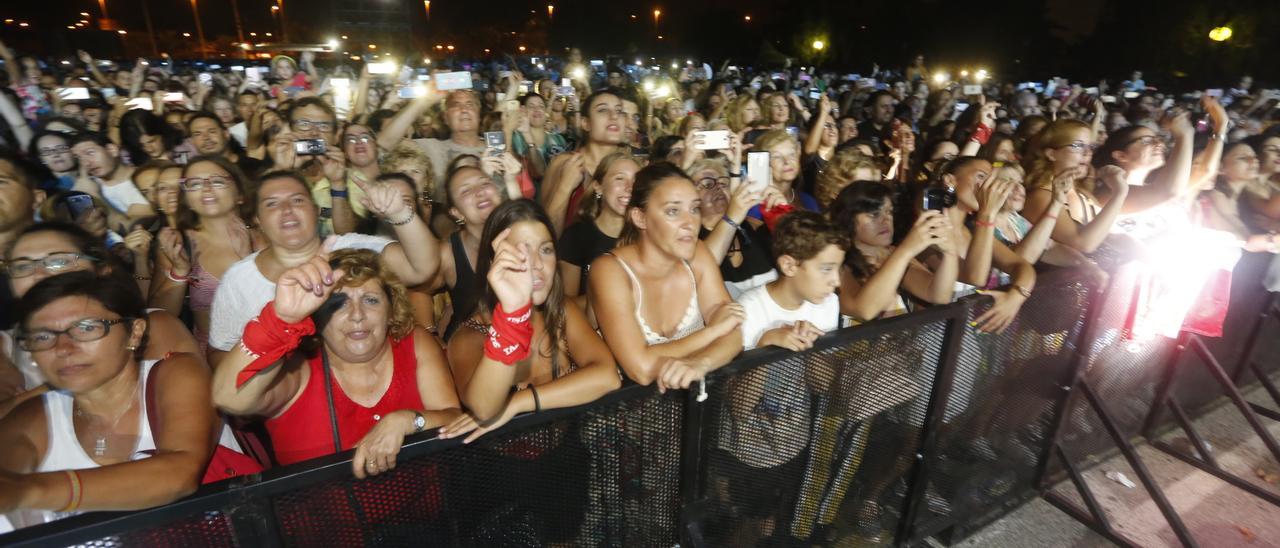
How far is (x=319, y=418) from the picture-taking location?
218 centimetres

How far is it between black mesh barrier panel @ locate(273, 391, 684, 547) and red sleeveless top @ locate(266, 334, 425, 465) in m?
0.46

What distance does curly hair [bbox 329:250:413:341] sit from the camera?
7.36 feet

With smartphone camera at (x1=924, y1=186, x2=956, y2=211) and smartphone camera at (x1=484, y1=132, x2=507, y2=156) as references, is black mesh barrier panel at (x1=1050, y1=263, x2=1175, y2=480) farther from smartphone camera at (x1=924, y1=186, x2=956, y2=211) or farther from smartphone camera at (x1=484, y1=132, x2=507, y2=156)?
smartphone camera at (x1=484, y1=132, x2=507, y2=156)

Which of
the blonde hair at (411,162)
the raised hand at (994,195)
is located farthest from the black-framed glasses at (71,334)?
the raised hand at (994,195)

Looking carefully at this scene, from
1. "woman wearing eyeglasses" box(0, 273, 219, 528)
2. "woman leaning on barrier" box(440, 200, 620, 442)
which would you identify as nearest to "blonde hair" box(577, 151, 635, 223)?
"woman leaning on barrier" box(440, 200, 620, 442)

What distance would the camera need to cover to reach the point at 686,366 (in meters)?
2.09

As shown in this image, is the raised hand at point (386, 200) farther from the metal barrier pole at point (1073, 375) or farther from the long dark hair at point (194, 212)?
the metal barrier pole at point (1073, 375)

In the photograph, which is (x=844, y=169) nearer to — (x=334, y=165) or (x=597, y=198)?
(x=597, y=198)

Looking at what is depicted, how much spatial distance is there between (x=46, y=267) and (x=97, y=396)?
93cm

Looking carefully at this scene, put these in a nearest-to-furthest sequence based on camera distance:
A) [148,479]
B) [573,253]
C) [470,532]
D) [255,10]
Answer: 1. [148,479]
2. [470,532]
3. [573,253]
4. [255,10]

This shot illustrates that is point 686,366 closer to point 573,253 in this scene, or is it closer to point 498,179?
point 573,253

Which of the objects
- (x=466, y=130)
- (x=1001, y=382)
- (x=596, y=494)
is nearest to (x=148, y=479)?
(x=596, y=494)

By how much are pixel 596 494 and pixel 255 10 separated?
237ft

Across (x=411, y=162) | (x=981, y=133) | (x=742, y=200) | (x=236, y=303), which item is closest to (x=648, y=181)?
(x=742, y=200)
